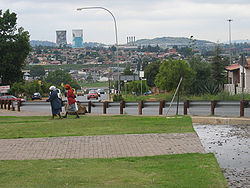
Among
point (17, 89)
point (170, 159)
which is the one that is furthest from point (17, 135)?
point (17, 89)

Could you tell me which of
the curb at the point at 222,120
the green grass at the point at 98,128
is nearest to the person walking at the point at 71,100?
the green grass at the point at 98,128

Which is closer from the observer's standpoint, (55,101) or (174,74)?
(55,101)

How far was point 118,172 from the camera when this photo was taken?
27.1ft

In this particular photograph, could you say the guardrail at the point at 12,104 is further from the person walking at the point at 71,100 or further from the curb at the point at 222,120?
the curb at the point at 222,120

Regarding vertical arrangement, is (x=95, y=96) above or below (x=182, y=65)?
below

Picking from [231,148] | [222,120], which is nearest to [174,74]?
[222,120]

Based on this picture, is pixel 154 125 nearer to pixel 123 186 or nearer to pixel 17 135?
pixel 17 135

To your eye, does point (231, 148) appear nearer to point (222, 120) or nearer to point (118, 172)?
point (118, 172)

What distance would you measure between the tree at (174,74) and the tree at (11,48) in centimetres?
2207

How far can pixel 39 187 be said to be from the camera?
7133mm

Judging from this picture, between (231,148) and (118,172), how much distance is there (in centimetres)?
388

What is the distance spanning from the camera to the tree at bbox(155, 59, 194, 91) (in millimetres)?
46656

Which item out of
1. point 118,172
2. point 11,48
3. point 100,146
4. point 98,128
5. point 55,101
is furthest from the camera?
point 11,48

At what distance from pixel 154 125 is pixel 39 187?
816 centimetres
